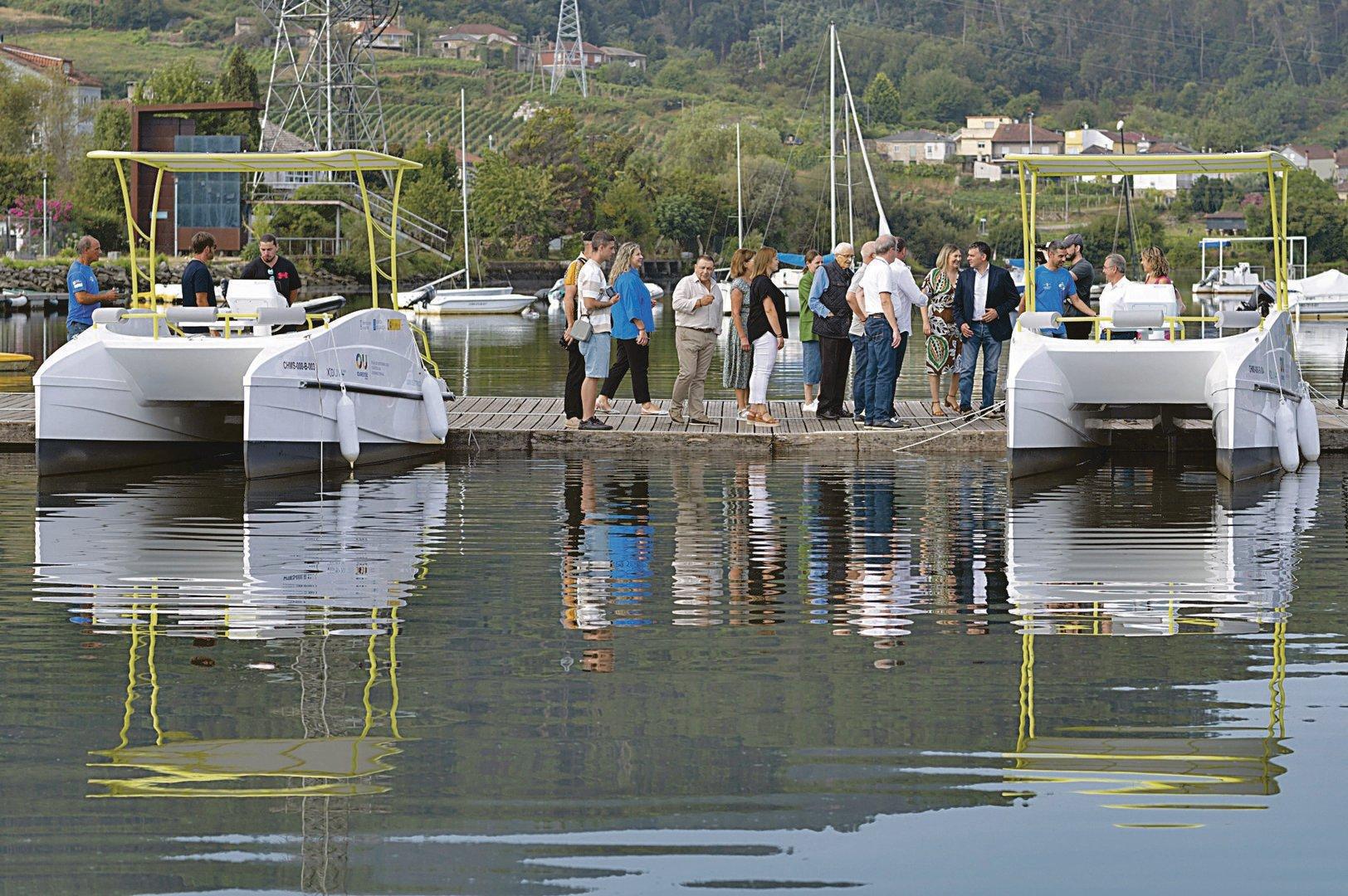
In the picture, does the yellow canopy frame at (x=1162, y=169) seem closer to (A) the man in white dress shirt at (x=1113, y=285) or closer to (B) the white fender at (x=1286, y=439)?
(A) the man in white dress shirt at (x=1113, y=285)

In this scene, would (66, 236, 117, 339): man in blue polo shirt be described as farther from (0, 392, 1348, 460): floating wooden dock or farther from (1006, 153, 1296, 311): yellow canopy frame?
(1006, 153, 1296, 311): yellow canopy frame

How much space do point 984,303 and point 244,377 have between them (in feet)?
22.1

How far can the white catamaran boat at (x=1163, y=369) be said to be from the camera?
51.1 feet

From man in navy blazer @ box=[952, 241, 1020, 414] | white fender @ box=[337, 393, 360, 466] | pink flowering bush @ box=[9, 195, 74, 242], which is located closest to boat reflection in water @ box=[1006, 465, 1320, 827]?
man in navy blazer @ box=[952, 241, 1020, 414]

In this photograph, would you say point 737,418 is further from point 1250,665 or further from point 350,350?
point 1250,665

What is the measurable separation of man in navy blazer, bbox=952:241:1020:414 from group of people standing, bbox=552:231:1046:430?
0.01 meters

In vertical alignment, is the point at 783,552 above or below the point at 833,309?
below

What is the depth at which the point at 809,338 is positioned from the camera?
19516mm

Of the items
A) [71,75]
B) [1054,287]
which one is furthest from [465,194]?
[71,75]

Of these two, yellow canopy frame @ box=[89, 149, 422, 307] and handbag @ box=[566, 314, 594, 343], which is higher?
yellow canopy frame @ box=[89, 149, 422, 307]

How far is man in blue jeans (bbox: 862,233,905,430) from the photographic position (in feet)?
56.8

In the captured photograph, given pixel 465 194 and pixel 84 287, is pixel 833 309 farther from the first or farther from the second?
pixel 465 194

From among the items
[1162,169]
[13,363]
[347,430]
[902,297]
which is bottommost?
[347,430]

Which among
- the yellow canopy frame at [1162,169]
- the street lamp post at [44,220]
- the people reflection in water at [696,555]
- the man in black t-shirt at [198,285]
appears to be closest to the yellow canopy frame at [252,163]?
the man in black t-shirt at [198,285]
